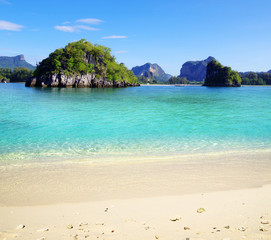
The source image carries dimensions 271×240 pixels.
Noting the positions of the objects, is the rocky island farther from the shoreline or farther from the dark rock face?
the shoreline

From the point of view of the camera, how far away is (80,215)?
15.1 feet

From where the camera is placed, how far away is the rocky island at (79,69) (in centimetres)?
10766

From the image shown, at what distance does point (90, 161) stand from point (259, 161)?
6.74 m

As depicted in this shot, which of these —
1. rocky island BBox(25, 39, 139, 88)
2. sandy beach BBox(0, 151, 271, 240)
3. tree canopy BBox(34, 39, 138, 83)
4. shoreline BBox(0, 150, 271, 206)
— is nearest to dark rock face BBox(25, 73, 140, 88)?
rocky island BBox(25, 39, 139, 88)

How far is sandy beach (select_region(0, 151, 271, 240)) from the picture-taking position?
13.0ft

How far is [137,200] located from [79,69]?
398 ft

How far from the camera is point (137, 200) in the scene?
532cm

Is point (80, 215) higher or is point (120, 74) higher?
point (120, 74)

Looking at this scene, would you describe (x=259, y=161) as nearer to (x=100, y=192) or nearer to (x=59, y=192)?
(x=100, y=192)

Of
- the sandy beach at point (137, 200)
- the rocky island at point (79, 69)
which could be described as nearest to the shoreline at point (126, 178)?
the sandy beach at point (137, 200)

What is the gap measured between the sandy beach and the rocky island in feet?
350

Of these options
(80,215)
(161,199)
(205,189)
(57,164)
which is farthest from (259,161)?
(57,164)

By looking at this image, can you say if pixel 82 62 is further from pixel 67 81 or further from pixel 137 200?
pixel 137 200

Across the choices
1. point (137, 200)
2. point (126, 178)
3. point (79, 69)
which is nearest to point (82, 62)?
point (79, 69)
